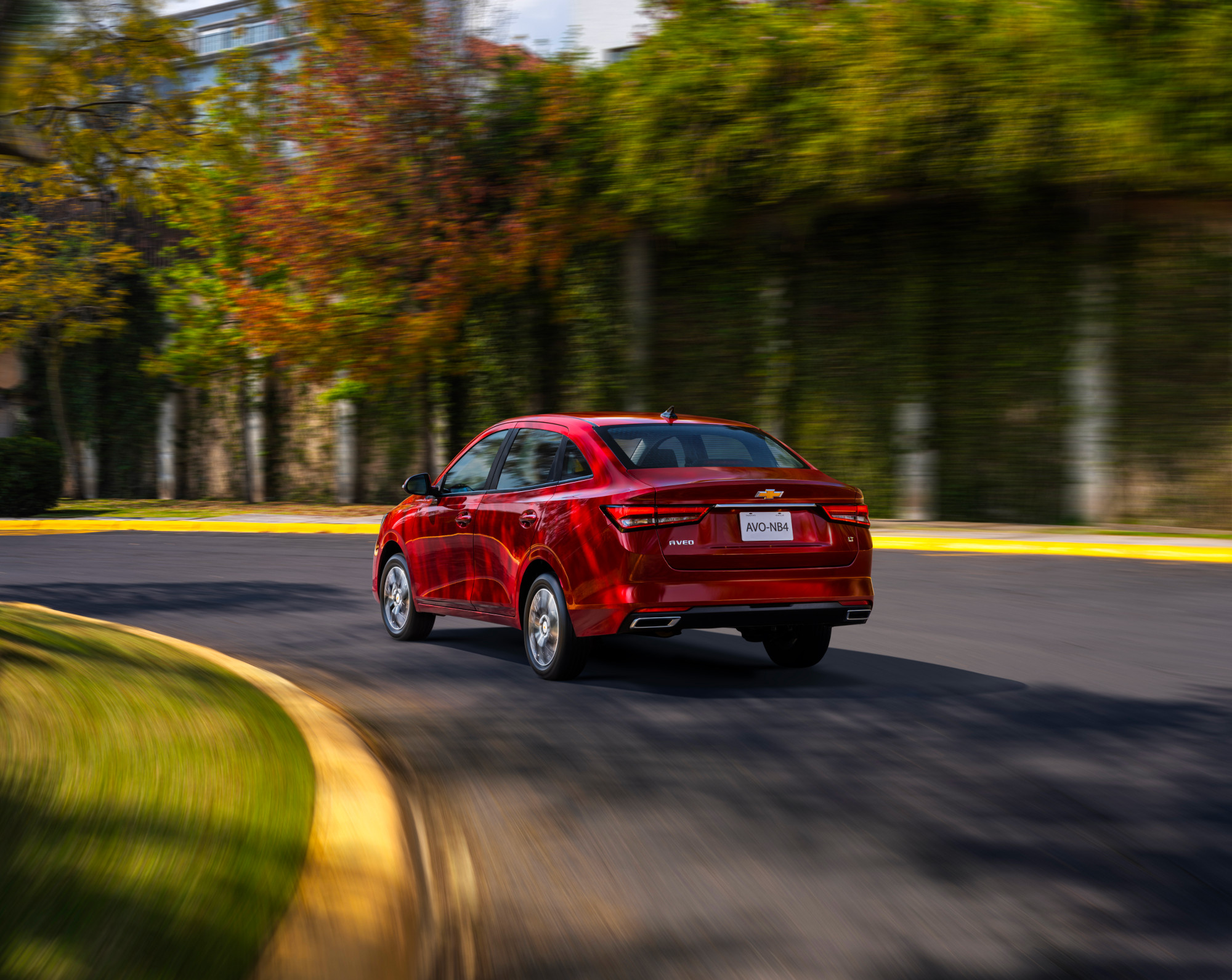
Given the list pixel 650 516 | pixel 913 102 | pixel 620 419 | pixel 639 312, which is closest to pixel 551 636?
pixel 650 516

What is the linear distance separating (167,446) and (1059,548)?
2153 cm

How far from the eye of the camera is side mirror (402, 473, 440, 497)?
947 centimetres

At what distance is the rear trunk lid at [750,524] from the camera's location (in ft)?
24.6

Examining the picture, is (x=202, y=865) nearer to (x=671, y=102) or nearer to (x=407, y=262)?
(x=671, y=102)

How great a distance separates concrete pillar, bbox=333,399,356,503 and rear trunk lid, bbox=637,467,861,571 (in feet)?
67.1

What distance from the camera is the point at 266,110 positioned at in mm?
15016

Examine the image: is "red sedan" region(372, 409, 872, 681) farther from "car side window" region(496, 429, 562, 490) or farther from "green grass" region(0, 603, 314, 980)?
"green grass" region(0, 603, 314, 980)

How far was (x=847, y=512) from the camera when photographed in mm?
8016

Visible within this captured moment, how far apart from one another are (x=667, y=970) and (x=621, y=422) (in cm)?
503

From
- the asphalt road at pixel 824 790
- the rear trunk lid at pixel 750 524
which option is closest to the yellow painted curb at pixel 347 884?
the asphalt road at pixel 824 790

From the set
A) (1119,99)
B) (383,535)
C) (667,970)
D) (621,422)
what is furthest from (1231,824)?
(1119,99)

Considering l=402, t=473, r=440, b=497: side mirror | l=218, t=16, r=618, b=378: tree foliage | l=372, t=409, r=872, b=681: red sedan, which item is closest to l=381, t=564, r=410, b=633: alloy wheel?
l=402, t=473, r=440, b=497: side mirror

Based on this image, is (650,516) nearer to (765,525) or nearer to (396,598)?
(765,525)

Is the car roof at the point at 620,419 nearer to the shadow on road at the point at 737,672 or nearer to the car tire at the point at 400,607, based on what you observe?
the shadow on road at the point at 737,672
